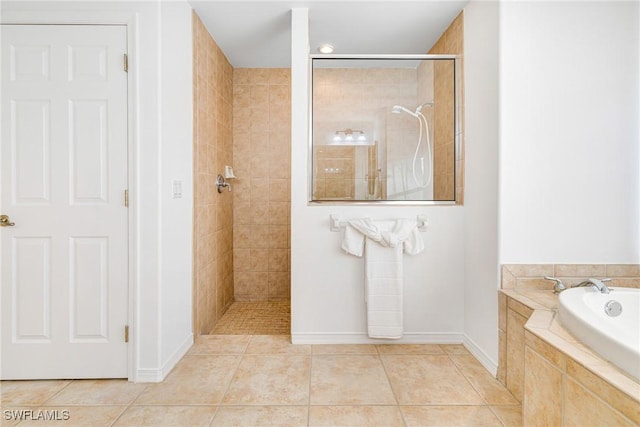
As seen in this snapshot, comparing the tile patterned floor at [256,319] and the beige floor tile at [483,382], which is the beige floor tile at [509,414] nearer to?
the beige floor tile at [483,382]

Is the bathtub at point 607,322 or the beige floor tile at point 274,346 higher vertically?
the bathtub at point 607,322

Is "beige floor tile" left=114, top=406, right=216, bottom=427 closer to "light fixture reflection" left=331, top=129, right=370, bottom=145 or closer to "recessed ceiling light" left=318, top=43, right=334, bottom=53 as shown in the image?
"light fixture reflection" left=331, top=129, right=370, bottom=145

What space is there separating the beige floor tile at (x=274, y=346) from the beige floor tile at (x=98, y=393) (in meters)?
0.72

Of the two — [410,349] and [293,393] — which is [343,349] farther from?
[293,393]

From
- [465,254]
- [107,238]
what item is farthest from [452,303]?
[107,238]

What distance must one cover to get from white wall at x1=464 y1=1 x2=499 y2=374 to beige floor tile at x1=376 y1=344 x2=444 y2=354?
0.23 meters

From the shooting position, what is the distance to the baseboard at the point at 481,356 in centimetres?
209

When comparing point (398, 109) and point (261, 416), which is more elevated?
point (398, 109)

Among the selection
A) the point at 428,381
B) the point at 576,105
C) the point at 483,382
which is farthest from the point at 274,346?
the point at 576,105

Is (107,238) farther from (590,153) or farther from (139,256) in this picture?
(590,153)

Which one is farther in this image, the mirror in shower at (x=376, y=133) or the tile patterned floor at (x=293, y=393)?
the mirror in shower at (x=376, y=133)

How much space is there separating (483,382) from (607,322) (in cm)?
95

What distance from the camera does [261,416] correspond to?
172cm

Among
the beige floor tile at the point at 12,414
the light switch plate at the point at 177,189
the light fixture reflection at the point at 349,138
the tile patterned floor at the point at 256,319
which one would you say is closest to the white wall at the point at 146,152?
the light switch plate at the point at 177,189
